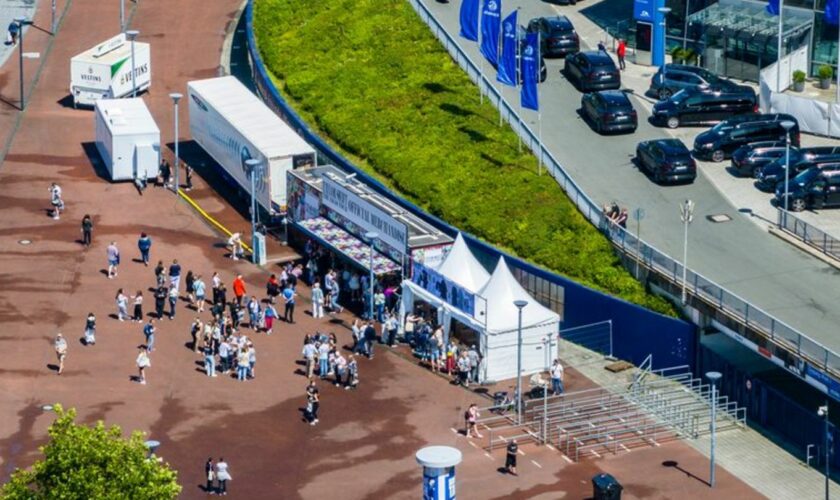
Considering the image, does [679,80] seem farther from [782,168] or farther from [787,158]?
[787,158]

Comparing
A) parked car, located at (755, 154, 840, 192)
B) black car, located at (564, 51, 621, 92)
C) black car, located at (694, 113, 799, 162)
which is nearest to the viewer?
parked car, located at (755, 154, 840, 192)

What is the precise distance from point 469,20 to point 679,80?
9313 millimetres

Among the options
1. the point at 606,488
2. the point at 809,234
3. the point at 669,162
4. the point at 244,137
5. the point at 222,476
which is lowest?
the point at 222,476

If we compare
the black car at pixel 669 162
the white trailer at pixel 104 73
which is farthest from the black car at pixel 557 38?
the white trailer at pixel 104 73

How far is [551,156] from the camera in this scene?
81.6 meters

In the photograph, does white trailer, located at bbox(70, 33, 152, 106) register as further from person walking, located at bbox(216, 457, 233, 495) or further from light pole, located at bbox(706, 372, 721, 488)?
light pole, located at bbox(706, 372, 721, 488)

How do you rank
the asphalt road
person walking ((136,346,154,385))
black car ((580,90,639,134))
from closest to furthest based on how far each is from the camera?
person walking ((136,346,154,385)) → the asphalt road → black car ((580,90,639,134))

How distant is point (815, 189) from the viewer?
249 ft

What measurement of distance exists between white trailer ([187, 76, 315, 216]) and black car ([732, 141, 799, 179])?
1694cm

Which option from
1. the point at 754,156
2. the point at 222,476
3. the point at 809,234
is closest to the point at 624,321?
the point at 809,234

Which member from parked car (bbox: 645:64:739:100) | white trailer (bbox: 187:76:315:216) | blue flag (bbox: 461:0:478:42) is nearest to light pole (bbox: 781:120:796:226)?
parked car (bbox: 645:64:739:100)

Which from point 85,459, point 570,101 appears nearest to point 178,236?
point 570,101

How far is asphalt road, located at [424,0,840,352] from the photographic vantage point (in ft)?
227

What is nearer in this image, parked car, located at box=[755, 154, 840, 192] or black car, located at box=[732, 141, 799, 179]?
parked car, located at box=[755, 154, 840, 192]
